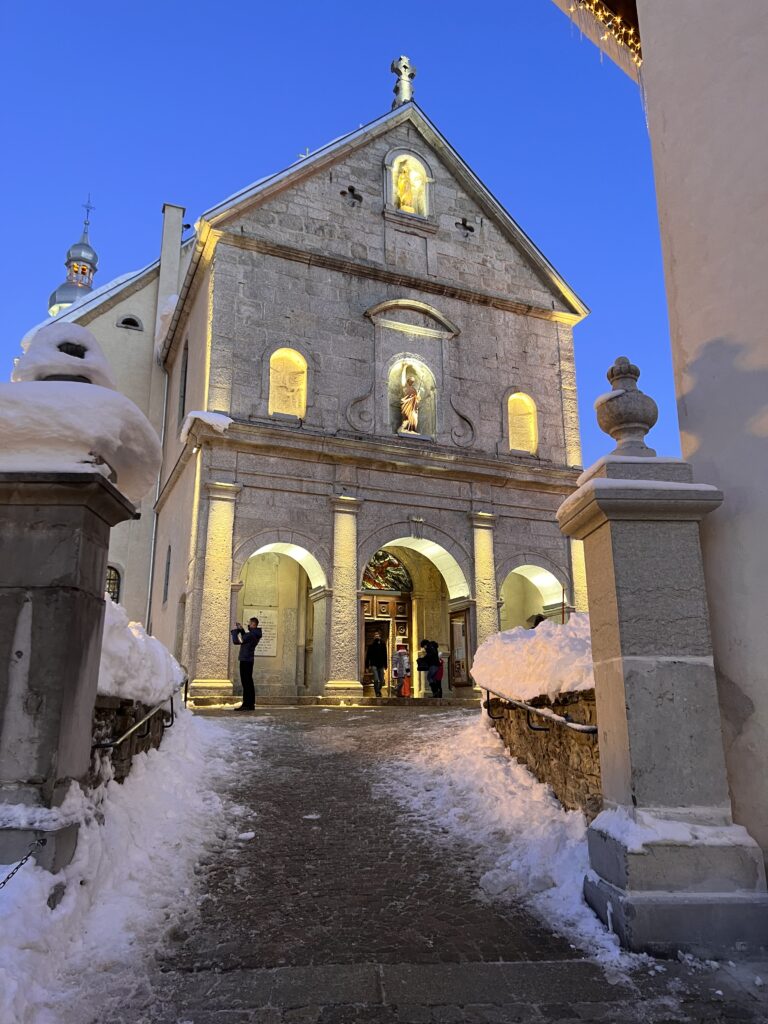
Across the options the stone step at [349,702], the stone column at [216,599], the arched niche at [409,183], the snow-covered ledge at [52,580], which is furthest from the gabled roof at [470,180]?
the snow-covered ledge at [52,580]

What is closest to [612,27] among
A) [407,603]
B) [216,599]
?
[216,599]

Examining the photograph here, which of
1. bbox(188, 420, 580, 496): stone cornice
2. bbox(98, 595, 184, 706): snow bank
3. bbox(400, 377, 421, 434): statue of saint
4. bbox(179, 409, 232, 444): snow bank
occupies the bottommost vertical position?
bbox(98, 595, 184, 706): snow bank

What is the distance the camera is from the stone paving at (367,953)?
11.7 ft

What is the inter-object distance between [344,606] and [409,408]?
18.0 feet

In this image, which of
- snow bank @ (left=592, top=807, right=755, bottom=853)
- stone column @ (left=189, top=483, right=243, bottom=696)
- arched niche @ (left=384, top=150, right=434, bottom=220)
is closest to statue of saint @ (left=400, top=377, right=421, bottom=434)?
stone column @ (left=189, top=483, right=243, bottom=696)

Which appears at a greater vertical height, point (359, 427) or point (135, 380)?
point (135, 380)

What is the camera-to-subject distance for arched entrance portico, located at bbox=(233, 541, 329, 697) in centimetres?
1889

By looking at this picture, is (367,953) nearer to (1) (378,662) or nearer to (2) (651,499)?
(2) (651,499)

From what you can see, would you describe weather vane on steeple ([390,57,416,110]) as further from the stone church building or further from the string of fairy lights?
the string of fairy lights

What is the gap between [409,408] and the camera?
19922 millimetres

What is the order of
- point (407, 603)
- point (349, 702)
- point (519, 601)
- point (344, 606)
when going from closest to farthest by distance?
point (349, 702), point (344, 606), point (407, 603), point (519, 601)

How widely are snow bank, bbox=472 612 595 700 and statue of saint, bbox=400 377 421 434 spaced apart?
10943mm

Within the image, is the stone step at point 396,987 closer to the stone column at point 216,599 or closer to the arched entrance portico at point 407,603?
the stone column at point 216,599

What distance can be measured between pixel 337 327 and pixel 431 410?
320 centimetres
